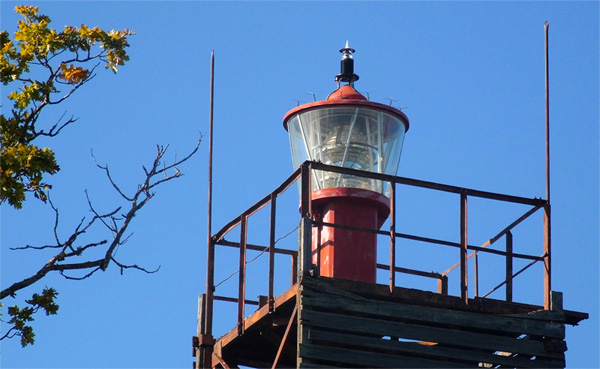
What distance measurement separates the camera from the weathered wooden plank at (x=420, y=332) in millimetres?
18203

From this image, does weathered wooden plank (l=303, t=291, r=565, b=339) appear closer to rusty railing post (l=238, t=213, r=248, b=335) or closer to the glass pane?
rusty railing post (l=238, t=213, r=248, b=335)

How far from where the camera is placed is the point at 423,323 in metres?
18.9

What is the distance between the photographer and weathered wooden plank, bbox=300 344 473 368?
17984mm

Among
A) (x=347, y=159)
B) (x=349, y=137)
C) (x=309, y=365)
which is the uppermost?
(x=349, y=137)

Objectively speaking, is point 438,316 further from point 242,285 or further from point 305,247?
point 242,285

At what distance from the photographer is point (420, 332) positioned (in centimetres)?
1875

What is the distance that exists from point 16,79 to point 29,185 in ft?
4.13

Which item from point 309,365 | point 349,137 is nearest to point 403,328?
point 309,365

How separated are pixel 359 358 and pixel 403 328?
31.7 inches

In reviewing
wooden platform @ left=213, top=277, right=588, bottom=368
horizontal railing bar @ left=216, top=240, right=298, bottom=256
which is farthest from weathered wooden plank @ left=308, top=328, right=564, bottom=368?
horizontal railing bar @ left=216, top=240, right=298, bottom=256

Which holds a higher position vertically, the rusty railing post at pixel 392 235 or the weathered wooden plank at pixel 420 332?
the rusty railing post at pixel 392 235

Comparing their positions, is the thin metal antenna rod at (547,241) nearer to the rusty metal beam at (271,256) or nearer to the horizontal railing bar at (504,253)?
the horizontal railing bar at (504,253)

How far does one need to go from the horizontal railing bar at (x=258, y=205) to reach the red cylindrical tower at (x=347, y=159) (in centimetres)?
75

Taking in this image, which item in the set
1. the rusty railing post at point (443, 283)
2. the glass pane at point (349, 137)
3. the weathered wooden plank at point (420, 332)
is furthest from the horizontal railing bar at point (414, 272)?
the weathered wooden plank at point (420, 332)
